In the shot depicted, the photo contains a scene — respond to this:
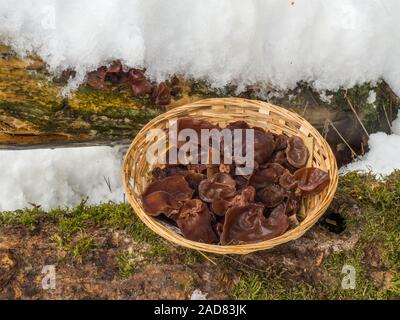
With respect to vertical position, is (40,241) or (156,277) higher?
(40,241)

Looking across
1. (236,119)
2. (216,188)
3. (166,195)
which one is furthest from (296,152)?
(166,195)

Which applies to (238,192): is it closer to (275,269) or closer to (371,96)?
(275,269)

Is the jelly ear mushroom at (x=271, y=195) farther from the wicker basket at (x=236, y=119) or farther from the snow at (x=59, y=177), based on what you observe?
the snow at (x=59, y=177)

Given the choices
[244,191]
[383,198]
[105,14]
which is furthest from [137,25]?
[383,198]

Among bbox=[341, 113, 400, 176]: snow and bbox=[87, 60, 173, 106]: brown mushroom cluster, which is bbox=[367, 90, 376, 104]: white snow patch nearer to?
bbox=[341, 113, 400, 176]: snow

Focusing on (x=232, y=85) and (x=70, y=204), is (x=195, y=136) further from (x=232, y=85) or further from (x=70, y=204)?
(x=70, y=204)

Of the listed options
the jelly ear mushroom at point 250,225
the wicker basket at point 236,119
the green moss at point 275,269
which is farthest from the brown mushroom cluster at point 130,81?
the jelly ear mushroom at point 250,225

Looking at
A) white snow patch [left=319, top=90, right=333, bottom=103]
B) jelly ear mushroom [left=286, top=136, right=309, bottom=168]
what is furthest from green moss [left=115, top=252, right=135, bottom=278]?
white snow patch [left=319, top=90, right=333, bottom=103]
